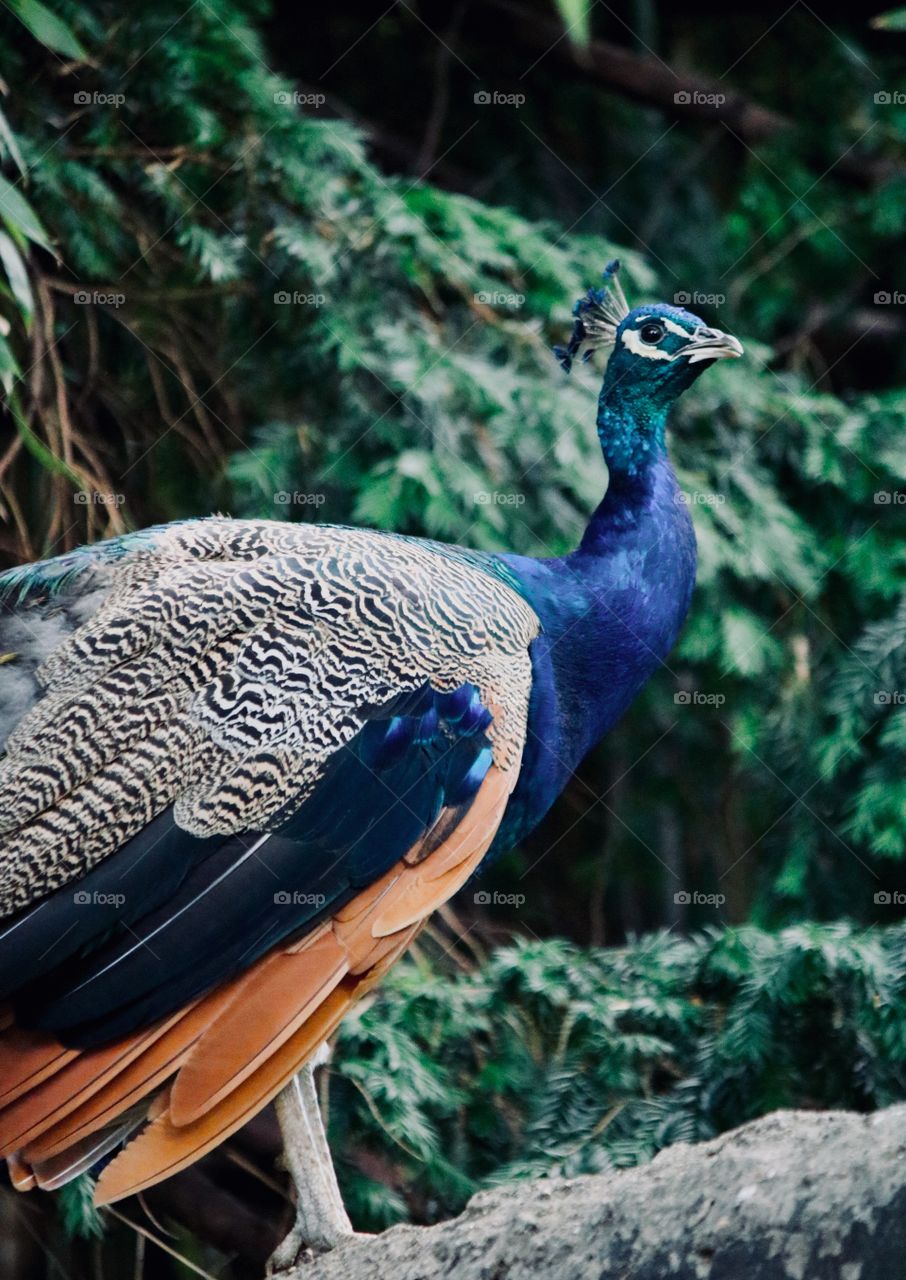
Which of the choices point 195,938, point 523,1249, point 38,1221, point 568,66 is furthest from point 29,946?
point 568,66

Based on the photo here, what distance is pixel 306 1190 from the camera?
2492 mm

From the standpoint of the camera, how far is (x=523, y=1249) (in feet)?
6.39

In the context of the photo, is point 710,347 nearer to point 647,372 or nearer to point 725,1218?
point 647,372

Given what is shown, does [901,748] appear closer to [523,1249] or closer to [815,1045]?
[815,1045]

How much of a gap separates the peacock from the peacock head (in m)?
0.34

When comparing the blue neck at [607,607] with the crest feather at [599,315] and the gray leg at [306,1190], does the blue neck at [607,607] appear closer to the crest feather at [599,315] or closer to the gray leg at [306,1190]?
the crest feather at [599,315]

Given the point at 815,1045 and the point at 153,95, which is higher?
the point at 153,95

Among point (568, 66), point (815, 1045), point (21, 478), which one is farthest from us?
point (568, 66)

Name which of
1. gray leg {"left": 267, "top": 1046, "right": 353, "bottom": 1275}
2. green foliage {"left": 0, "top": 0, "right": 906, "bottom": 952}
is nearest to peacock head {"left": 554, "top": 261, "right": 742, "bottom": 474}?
green foliage {"left": 0, "top": 0, "right": 906, "bottom": 952}

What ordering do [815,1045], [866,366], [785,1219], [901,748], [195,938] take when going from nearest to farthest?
[785,1219], [195,938], [815,1045], [901,748], [866,366]

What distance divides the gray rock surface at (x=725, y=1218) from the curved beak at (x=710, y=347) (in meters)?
1.45

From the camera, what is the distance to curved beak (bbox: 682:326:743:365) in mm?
2975

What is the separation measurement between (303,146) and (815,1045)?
2063 millimetres

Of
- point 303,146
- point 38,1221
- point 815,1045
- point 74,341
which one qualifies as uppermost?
point 303,146
